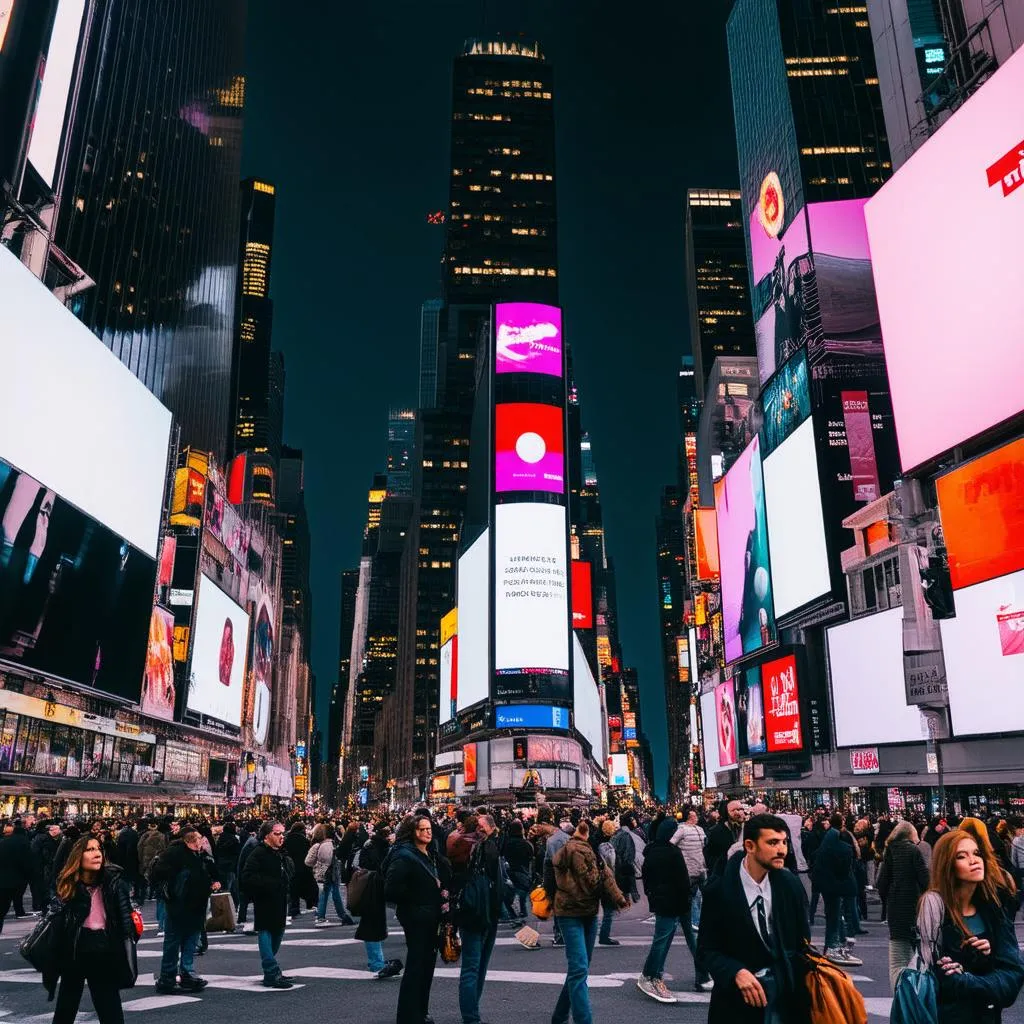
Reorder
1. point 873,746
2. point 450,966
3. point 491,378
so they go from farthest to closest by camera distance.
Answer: point 491,378, point 873,746, point 450,966

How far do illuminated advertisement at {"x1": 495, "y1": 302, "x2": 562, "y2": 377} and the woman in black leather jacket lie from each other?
9726 cm

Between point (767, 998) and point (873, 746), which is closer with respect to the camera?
point (767, 998)

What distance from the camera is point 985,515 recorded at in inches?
1399

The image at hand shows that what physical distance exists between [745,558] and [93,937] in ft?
243

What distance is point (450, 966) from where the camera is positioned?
13766 millimetres

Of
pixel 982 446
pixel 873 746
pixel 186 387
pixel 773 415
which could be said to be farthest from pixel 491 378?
pixel 982 446

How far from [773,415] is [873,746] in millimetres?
26869

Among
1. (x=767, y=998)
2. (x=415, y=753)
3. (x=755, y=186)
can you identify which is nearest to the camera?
(x=767, y=998)

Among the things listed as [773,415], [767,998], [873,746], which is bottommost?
[767,998]

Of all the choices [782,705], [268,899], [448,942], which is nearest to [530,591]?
[782,705]

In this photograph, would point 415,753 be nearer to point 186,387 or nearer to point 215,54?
point 186,387

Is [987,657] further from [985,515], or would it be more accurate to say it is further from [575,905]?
[575,905]

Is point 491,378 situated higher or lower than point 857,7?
lower

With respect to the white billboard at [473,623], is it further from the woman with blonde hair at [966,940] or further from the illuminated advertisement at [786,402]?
the woman with blonde hair at [966,940]
